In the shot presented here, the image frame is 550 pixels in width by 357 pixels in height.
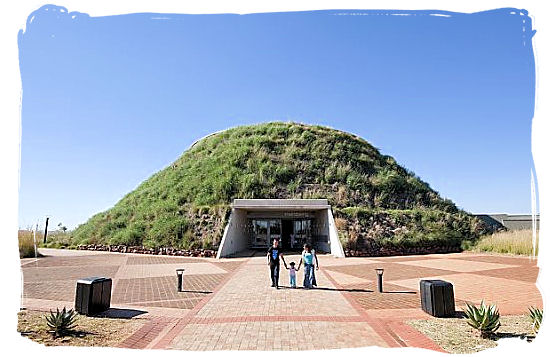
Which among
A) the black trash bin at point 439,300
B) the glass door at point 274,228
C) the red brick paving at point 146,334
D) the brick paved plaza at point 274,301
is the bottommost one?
the red brick paving at point 146,334

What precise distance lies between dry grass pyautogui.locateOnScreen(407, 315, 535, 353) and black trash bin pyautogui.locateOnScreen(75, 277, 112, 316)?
21.7ft

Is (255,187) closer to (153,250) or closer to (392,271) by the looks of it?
(153,250)

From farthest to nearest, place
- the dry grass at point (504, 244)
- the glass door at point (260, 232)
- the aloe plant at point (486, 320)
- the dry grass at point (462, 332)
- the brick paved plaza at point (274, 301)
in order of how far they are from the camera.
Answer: the glass door at point (260, 232) → the dry grass at point (504, 244) → the brick paved plaza at point (274, 301) → the aloe plant at point (486, 320) → the dry grass at point (462, 332)

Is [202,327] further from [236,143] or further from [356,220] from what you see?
[236,143]

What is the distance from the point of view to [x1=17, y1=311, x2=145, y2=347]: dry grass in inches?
189

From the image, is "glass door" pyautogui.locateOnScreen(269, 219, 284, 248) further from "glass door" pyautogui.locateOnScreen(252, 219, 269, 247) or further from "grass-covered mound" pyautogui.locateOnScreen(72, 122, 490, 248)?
"grass-covered mound" pyautogui.locateOnScreen(72, 122, 490, 248)

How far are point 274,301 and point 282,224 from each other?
760 inches

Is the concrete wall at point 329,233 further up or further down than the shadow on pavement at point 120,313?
further up

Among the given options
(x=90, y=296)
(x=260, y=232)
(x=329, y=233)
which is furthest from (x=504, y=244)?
(x=90, y=296)

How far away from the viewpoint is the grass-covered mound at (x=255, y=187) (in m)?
24.2

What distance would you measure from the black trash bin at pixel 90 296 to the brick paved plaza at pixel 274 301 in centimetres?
52

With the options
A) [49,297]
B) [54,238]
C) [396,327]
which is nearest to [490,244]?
[396,327]

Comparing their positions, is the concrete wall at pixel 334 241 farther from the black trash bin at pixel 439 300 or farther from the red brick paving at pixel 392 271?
the black trash bin at pixel 439 300

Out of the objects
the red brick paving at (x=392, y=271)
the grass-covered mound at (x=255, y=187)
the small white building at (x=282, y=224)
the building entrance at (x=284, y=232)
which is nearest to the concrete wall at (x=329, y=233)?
the small white building at (x=282, y=224)
